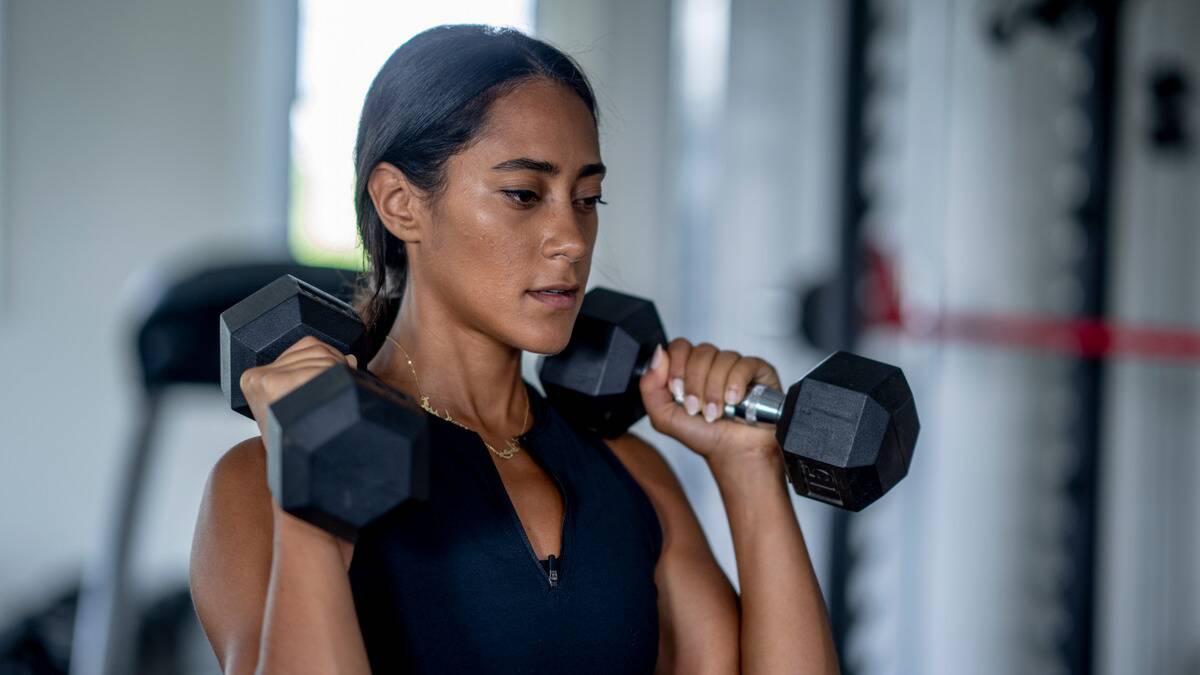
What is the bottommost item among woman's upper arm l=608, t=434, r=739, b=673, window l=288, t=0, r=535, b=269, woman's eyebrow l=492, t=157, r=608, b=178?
woman's upper arm l=608, t=434, r=739, b=673

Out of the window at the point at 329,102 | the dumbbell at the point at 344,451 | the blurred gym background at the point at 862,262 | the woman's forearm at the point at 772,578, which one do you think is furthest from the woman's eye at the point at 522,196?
the window at the point at 329,102

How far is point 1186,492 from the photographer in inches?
117

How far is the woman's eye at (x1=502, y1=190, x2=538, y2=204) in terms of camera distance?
1.10m

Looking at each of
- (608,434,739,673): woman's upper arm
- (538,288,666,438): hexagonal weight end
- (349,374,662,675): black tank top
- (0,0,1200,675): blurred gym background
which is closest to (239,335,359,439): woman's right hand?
(349,374,662,675): black tank top

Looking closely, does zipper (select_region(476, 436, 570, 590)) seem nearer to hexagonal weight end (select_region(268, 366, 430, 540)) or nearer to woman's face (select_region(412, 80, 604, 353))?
woman's face (select_region(412, 80, 604, 353))

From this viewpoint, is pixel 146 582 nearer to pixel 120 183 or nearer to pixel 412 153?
pixel 120 183

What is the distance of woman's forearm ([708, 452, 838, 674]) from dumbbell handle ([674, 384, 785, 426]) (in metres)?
0.06

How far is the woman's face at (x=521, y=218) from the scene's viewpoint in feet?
3.59

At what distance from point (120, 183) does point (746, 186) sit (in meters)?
1.82

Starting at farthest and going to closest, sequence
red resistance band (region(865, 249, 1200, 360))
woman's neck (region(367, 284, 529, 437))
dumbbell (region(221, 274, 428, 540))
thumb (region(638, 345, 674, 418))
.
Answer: red resistance band (region(865, 249, 1200, 360)) → thumb (region(638, 345, 674, 418)) → woman's neck (region(367, 284, 529, 437)) → dumbbell (region(221, 274, 428, 540))

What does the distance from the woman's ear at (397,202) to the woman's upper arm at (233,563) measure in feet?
0.97

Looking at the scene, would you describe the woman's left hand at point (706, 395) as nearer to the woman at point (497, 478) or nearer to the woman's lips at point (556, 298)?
the woman at point (497, 478)

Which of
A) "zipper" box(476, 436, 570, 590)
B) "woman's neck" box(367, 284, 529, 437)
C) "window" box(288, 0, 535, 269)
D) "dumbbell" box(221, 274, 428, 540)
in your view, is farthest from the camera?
"window" box(288, 0, 535, 269)

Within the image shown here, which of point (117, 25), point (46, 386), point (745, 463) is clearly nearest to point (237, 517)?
point (745, 463)
